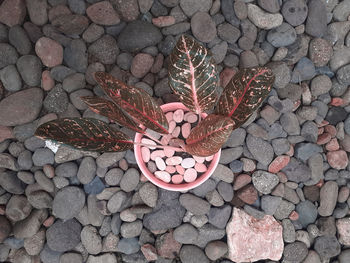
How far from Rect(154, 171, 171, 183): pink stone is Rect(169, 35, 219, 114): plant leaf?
0.39 meters

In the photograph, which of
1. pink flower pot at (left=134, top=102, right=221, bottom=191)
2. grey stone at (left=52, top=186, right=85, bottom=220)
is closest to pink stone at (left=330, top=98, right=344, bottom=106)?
pink flower pot at (left=134, top=102, right=221, bottom=191)

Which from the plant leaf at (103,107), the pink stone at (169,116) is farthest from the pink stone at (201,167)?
the plant leaf at (103,107)

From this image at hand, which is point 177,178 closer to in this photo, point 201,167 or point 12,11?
point 201,167

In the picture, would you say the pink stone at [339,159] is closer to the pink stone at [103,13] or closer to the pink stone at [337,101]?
the pink stone at [337,101]

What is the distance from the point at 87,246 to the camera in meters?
1.51

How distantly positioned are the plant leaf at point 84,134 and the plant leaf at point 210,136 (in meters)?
0.25

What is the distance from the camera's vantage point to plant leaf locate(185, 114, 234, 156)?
2.91ft

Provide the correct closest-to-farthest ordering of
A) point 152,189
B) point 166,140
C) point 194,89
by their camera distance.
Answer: point 194,89
point 166,140
point 152,189

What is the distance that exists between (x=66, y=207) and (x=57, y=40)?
2.67 feet

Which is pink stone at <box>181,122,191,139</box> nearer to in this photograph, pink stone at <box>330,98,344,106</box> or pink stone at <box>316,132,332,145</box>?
pink stone at <box>316,132,332,145</box>

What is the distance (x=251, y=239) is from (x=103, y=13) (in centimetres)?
131

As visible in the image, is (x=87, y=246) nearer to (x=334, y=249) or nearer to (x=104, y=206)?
(x=104, y=206)

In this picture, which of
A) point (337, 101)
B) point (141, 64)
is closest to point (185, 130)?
point (141, 64)

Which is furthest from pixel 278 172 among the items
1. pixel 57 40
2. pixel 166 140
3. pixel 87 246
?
pixel 57 40
